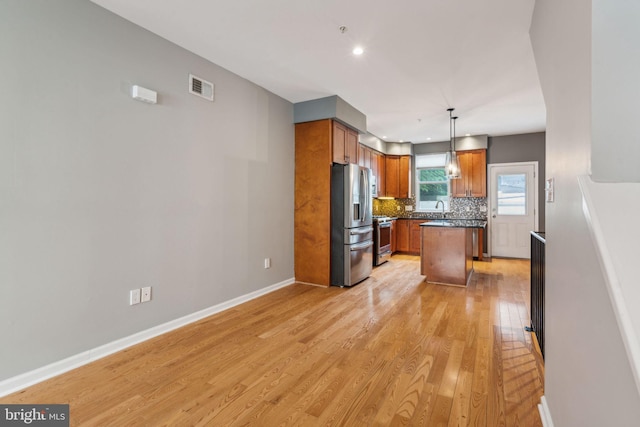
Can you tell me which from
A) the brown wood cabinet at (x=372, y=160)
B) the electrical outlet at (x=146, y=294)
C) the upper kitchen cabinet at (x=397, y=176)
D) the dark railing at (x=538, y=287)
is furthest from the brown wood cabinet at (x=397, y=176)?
the electrical outlet at (x=146, y=294)

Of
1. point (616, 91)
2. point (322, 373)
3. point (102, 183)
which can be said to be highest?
point (616, 91)

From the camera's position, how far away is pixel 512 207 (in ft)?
21.2

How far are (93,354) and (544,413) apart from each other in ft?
9.80

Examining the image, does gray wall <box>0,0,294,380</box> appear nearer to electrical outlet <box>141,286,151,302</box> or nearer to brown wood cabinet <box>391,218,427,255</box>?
electrical outlet <box>141,286,151,302</box>

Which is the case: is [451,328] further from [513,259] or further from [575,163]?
[513,259]

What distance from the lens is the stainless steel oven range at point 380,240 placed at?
582cm


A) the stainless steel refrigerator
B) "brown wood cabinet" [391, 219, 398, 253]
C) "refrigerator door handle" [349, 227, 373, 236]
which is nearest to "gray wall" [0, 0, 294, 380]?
the stainless steel refrigerator

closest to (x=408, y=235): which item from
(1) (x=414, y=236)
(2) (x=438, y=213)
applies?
(1) (x=414, y=236)

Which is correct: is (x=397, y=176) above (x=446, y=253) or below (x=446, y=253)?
above

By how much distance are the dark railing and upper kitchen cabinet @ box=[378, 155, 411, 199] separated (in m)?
4.69

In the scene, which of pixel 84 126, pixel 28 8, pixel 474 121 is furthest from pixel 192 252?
pixel 474 121

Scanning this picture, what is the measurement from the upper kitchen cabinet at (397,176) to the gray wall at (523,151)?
1.78 metres

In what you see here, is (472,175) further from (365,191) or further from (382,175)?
(365,191)

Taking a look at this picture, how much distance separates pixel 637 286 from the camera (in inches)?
25.4
